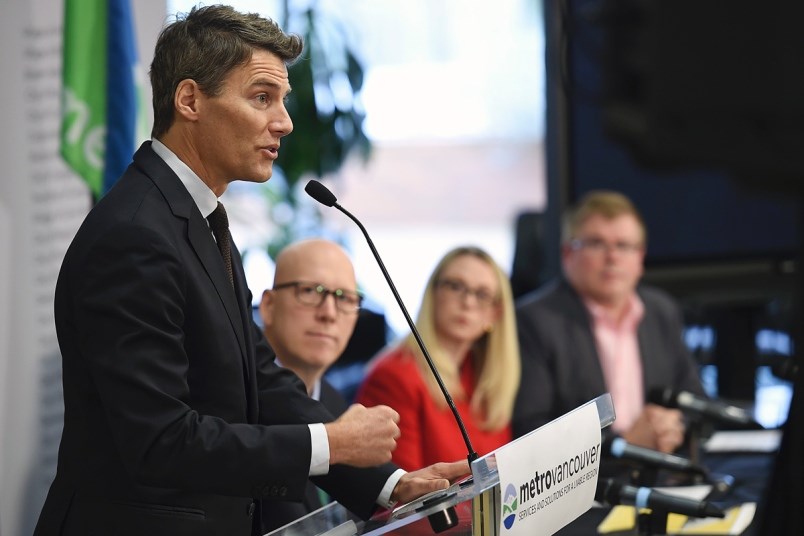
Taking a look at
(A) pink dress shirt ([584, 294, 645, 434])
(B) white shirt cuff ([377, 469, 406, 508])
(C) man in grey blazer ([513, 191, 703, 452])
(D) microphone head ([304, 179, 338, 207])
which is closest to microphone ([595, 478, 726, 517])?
(B) white shirt cuff ([377, 469, 406, 508])

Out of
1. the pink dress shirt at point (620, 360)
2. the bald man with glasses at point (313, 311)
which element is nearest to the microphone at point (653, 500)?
the bald man with glasses at point (313, 311)

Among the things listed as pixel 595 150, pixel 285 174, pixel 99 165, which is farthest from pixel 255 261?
pixel 99 165

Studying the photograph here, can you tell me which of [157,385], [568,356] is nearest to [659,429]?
[568,356]

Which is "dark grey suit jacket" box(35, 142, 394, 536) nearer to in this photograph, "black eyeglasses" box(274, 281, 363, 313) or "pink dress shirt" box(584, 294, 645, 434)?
"black eyeglasses" box(274, 281, 363, 313)

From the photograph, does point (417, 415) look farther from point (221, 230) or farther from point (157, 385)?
point (157, 385)

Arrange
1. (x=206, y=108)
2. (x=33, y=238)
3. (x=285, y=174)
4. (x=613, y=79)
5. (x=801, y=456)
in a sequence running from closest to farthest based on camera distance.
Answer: (x=613, y=79) → (x=801, y=456) → (x=206, y=108) → (x=33, y=238) → (x=285, y=174)

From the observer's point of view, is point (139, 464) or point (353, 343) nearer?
point (139, 464)

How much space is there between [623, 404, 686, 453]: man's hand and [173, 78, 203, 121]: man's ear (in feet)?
6.97

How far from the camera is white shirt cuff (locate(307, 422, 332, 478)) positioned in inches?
71.1

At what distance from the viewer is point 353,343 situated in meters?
5.34

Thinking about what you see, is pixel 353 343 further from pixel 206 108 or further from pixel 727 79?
pixel 727 79

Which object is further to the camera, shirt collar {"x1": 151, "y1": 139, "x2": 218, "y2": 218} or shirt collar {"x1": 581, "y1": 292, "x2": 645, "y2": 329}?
shirt collar {"x1": 581, "y1": 292, "x2": 645, "y2": 329}

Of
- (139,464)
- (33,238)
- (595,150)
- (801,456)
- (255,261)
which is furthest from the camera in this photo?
(595,150)

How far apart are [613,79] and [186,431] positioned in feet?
2.66
